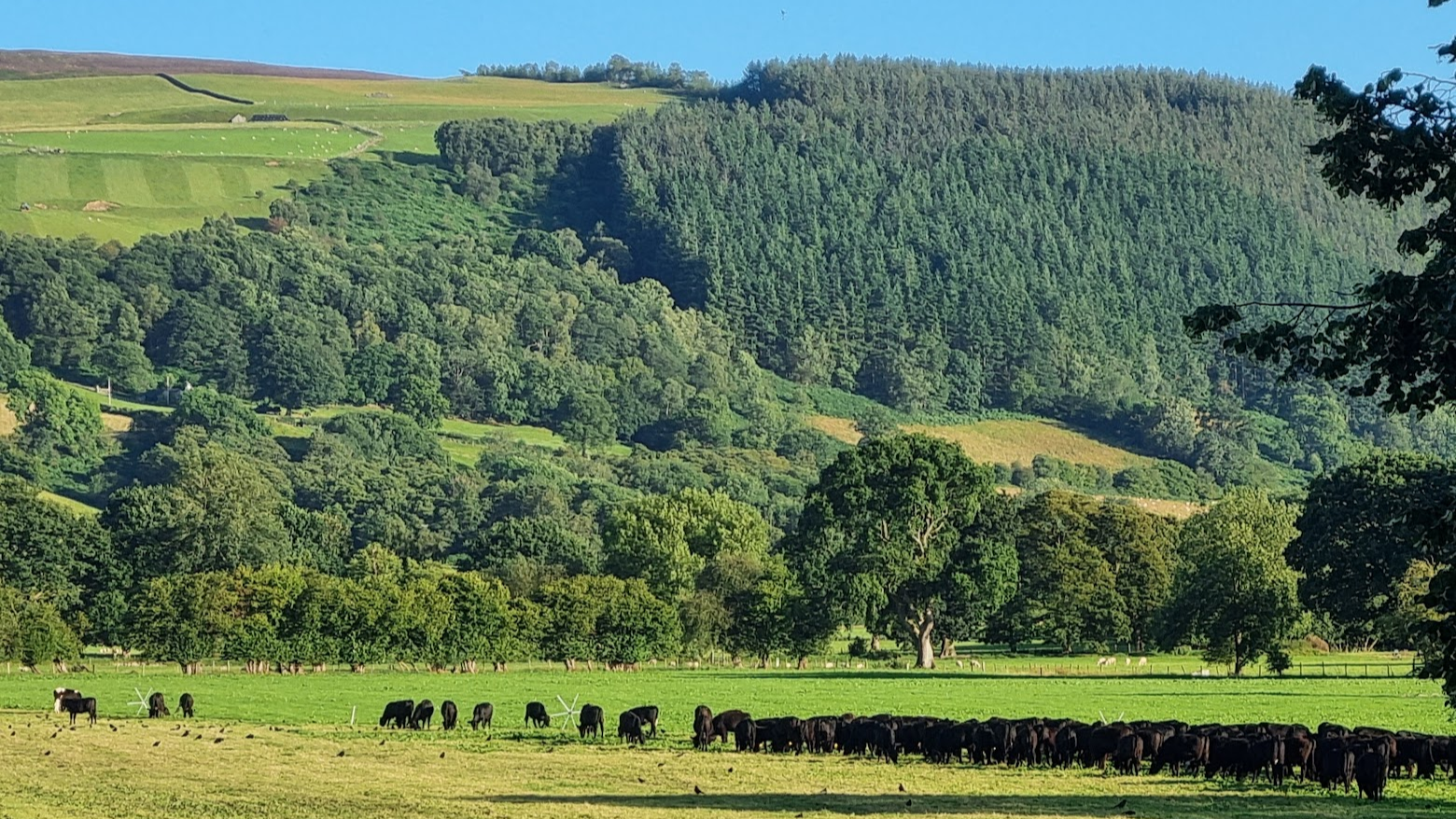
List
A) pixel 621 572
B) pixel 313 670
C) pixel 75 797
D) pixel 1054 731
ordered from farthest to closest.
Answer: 1. pixel 621 572
2. pixel 313 670
3. pixel 1054 731
4. pixel 75 797

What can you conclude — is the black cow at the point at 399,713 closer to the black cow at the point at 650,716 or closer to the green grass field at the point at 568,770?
Result: the green grass field at the point at 568,770

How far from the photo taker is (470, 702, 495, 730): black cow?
205 feet

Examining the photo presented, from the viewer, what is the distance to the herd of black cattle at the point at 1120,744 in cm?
4503

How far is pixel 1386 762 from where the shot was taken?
146ft

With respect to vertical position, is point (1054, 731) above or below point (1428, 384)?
below

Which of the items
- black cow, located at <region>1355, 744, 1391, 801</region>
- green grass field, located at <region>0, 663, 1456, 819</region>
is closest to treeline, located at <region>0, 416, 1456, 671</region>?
green grass field, located at <region>0, 663, 1456, 819</region>

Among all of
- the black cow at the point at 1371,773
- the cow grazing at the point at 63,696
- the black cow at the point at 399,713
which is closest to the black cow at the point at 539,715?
the black cow at the point at 399,713

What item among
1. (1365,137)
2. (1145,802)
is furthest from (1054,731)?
(1365,137)

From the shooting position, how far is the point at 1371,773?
42.2 metres

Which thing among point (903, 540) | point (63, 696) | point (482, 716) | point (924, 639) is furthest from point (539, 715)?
point (924, 639)

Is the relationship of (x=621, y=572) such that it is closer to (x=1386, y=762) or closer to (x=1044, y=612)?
(x=1044, y=612)

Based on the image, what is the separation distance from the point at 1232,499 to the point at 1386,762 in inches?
4227

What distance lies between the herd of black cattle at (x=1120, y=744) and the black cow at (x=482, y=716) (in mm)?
6325

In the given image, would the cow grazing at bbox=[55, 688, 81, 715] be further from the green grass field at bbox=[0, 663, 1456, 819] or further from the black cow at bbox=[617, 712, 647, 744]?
the black cow at bbox=[617, 712, 647, 744]
